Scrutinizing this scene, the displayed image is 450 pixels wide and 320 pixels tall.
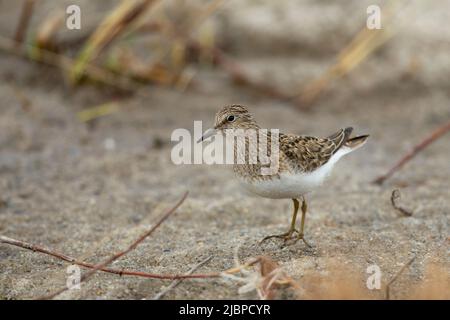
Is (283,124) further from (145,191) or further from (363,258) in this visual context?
(363,258)

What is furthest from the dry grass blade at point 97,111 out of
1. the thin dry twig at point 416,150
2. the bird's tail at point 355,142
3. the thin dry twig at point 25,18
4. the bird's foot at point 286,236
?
the bird's foot at point 286,236

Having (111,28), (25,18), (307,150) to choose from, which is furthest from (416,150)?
(25,18)

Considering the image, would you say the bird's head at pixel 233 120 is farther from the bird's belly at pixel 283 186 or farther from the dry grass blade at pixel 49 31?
the dry grass blade at pixel 49 31

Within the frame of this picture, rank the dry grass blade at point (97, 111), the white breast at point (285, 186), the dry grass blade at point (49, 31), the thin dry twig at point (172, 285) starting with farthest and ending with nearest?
the dry grass blade at point (49, 31) < the dry grass blade at point (97, 111) < the white breast at point (285, 186) < the thin dry twig at point (172, 285)

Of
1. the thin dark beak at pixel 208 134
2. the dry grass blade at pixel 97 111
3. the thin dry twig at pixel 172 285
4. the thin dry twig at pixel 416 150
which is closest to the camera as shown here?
the thin dry twig at pixel 172 285

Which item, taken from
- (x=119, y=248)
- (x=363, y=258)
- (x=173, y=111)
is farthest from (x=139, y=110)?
(x=363, y=258)

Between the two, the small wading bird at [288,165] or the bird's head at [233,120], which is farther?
the bird's head at [233,120]

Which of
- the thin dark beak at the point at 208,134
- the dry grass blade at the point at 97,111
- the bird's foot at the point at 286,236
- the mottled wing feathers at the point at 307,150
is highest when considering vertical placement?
the dry grass blade at the point at 97,111

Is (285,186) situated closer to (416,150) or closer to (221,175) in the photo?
(416,150)

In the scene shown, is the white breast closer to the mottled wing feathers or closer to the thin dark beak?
the mottled wing feathers
